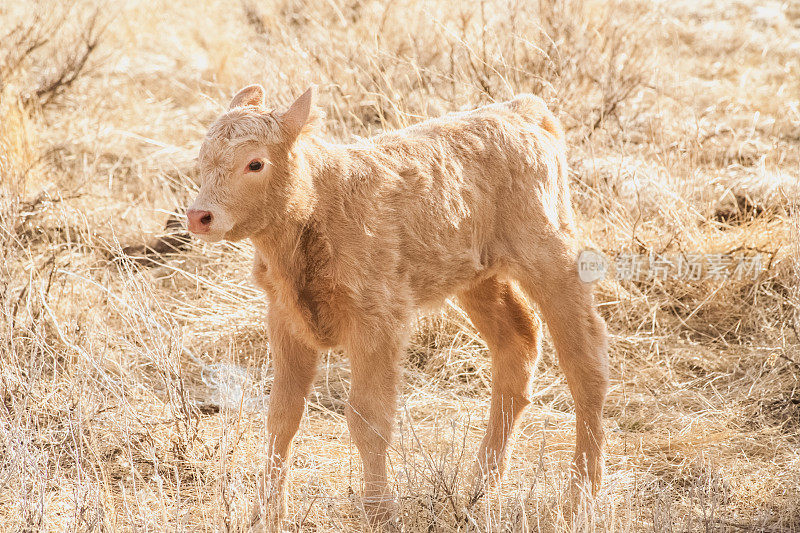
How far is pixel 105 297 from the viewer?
5984 mm

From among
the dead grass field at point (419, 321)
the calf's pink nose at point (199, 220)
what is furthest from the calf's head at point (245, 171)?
the dead grass field at point (419, 321)

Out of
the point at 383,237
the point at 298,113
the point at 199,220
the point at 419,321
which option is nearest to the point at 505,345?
the point at 383,237

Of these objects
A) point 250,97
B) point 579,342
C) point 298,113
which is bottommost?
point 579,342

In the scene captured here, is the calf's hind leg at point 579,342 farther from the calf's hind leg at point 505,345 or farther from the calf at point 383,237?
the calf's hind leg at point 505,345

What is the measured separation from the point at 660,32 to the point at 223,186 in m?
7.85

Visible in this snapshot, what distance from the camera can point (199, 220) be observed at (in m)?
3.37

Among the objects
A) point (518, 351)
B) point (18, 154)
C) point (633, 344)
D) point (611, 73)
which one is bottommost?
point (518, 351)

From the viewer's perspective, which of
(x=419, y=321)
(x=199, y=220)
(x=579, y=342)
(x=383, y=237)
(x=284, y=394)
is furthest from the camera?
(x=419, y=321)

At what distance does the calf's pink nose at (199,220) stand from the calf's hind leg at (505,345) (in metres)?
1.67

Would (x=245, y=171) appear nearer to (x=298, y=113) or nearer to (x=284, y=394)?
(x=298, y=113)

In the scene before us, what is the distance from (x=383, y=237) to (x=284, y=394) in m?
0.84

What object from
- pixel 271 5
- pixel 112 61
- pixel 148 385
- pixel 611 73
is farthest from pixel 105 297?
pixel 271 5

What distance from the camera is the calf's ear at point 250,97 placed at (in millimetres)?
3855

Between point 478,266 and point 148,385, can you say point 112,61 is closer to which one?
point 148,385
